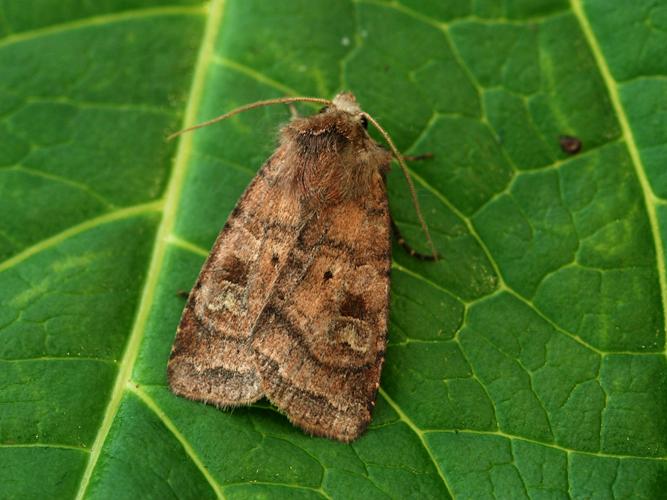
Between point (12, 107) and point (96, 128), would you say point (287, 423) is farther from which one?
point (12, 107)

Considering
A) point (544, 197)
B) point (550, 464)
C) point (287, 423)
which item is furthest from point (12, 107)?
point (550, 464)

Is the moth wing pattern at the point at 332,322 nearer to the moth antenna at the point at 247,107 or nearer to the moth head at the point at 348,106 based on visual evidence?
the moth head at the point at 348,106

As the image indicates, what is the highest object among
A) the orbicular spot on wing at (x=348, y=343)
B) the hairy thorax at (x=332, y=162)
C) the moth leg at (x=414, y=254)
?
the hairy thorax at (x=332, y=162)

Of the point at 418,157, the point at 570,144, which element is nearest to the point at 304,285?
the point at 418,157

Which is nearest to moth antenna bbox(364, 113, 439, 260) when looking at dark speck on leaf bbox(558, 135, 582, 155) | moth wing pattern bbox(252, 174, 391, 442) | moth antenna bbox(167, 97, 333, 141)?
moth wing pattern bbox(252, 174, 391, 442)

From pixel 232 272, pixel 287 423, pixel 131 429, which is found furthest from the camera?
pixel 232 272

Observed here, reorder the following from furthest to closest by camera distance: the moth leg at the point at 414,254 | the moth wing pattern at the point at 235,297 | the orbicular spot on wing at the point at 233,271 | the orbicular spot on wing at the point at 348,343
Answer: the moth leg at the point at 414,254, the orbicular spot on wing at the point at 233,271, the orbicular spot on wing at the point at 348,343, the moth wing pattern at the point at 235,297

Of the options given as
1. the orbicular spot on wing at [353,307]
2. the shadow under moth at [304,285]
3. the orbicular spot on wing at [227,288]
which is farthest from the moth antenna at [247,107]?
the orbicular spot on wing at [353,307]

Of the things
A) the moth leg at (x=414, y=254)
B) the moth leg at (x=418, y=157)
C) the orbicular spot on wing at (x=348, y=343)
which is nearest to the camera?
the orbicular spot on wing at (x=348, y=343)

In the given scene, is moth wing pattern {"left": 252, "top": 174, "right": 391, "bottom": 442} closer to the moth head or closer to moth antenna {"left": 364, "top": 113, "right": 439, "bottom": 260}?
moth antenna {"left": 364, "top": 113, "right": 439, "bottom": 260}
